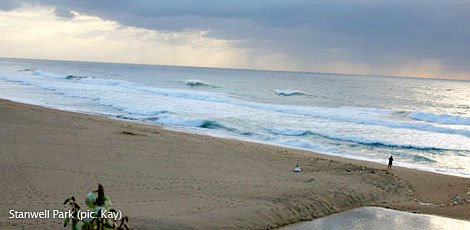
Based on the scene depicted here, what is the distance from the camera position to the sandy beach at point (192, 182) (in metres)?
8.74

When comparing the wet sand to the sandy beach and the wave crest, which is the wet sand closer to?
the sandy beach

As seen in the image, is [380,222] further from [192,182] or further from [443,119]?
[443,119]

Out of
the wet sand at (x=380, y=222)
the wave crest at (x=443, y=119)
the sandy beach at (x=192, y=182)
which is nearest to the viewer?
the sandy beach at (x=192, y=182)

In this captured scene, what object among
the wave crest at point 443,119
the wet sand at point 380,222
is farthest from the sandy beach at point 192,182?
the wave crest at point 443,119

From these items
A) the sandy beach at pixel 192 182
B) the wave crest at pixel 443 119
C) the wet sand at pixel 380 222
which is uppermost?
the wave crest at pixel 443 119

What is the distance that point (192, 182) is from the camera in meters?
10.9

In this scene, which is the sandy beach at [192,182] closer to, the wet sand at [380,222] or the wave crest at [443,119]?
the wet sand at [380,222]

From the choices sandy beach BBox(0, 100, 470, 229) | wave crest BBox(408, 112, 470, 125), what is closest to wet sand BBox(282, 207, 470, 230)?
sandy beach BBox(0, 100, 470, 229)

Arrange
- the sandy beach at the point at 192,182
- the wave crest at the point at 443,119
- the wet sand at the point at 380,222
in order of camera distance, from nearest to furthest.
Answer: the sandy beach at the point at 192,182 < the wet sand at the point at 380,222 < the wave crest at the point at 443,119

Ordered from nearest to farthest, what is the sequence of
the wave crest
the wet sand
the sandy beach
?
the sandy beach → the wet sand → the wave crest

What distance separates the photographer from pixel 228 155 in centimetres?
1463

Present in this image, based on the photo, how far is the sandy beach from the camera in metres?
8.74

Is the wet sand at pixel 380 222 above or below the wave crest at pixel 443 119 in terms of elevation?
below

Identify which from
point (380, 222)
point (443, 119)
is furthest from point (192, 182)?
point (443, 119)
